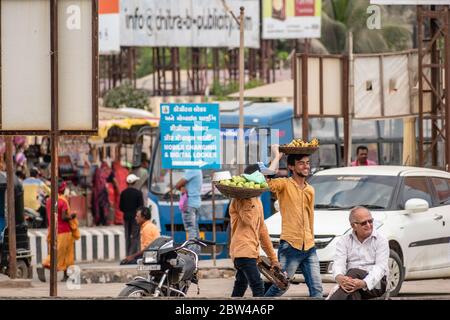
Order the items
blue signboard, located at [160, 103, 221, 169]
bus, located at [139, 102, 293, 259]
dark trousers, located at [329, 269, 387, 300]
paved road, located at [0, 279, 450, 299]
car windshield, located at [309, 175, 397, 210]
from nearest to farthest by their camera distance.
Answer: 1. dark trousers, located at [329, 269, 387, 300]
2. car windshield, located at [309, 175, 397, 210]
3. paved road, located at [0, 279, 450, 299]
4. blue signboard, located at [160, 103, 221, 169]
5. bus, located at [139, 102, 293, 259]

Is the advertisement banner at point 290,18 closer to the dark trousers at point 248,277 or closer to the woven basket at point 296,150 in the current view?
the woven basket at point 296,150

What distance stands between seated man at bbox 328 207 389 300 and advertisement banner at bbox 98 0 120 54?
106 feet

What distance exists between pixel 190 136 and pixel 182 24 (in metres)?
26.4

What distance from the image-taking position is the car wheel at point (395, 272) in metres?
14.7

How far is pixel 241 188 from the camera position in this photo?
472 inches

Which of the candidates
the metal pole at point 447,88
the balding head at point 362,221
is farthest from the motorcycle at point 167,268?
the metal pole at point 447,88

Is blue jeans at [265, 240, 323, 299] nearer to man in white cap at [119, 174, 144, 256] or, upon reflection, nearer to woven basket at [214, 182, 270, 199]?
woven basket at [214, 182, 270, 199]

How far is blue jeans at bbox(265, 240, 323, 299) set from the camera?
488 inches

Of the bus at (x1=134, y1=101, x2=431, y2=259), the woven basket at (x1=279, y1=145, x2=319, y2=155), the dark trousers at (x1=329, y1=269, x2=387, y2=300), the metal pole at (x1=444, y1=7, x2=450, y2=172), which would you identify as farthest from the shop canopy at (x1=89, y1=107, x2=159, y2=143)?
the dark trousers at (x1=329, y1=269, x2=387, y2=300)

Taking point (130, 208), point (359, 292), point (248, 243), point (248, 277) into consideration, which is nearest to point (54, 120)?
point (248, 243)

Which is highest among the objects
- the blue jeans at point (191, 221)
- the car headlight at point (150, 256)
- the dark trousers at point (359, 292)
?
the car headlight at point (150, 256)

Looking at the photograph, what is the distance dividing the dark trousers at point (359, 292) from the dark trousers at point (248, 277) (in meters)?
1.95

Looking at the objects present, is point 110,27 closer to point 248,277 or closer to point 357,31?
point 357,31

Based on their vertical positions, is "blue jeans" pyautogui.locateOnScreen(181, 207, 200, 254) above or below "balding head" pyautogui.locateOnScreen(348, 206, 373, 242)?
below
